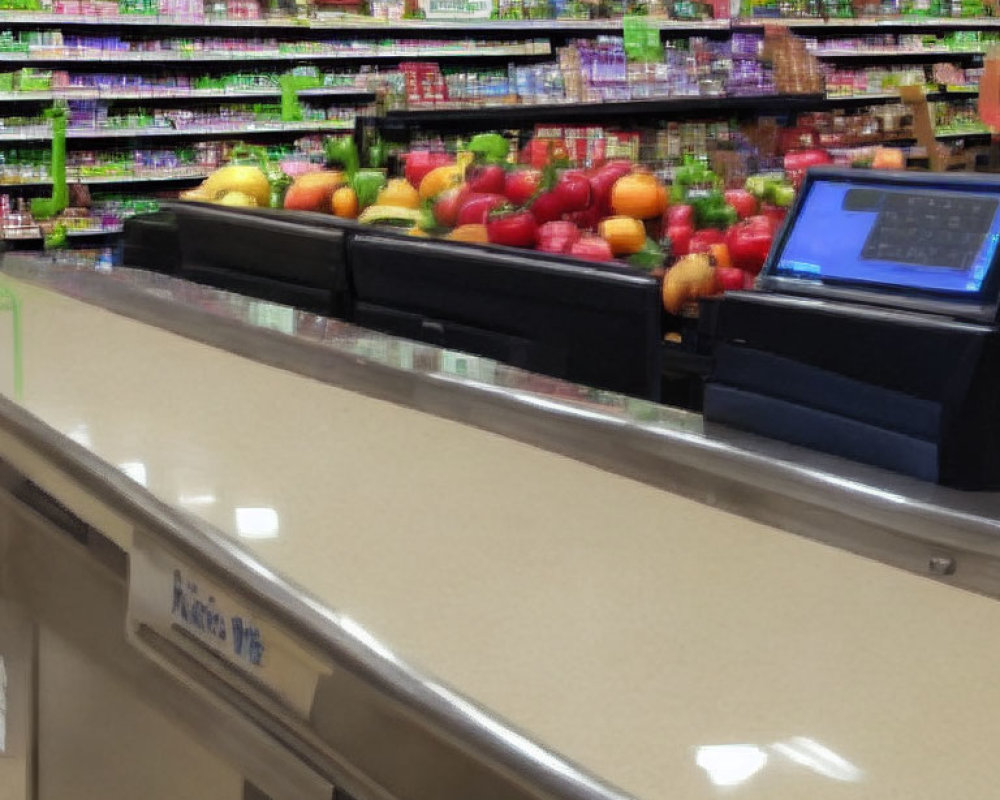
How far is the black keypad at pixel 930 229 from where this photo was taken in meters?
1.22

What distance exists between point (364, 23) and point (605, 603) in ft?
22.8

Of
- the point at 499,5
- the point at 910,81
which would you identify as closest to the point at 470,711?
the point at 499,5

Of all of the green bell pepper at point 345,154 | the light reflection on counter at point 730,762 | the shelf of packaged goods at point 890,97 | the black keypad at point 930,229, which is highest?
the shelf of packaged goods at point 890,97

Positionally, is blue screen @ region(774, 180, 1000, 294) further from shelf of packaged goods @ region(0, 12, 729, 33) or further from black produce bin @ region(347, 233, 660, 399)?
shelf of packaged goods @ region(0, 12, 729, 33)

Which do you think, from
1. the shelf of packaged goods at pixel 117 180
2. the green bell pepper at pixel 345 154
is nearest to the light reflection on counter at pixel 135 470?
the green bell pepper at pixel 345 154

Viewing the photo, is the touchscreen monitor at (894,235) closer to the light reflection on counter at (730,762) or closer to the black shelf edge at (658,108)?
the light reflection on counter at (730,762)

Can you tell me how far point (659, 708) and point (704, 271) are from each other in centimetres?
116

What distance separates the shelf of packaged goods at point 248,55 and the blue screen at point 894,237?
5.88 m

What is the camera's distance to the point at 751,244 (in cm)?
201

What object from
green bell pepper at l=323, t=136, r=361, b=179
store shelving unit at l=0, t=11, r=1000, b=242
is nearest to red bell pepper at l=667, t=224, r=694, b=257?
green bell pepper at l=323, t=136, r=361, b=179

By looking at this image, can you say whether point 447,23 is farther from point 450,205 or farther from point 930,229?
point 930,229

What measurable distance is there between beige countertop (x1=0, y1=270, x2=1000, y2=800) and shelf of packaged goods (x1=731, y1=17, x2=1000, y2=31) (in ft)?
25.7

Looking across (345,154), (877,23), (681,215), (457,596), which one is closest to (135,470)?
(457,596)

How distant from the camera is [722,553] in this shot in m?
1.00
